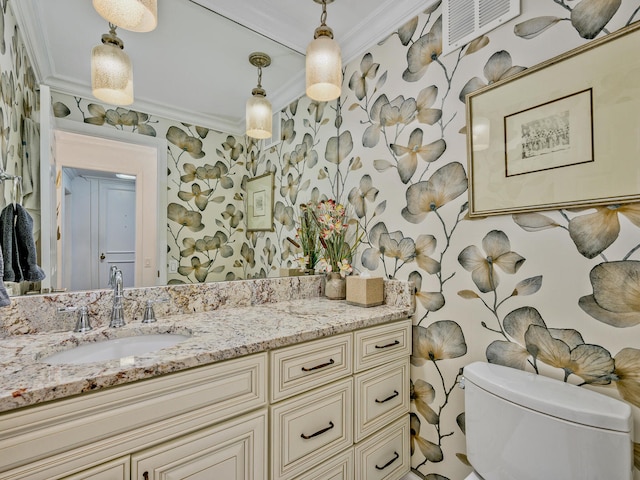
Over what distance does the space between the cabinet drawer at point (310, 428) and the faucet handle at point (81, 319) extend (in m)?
0.73

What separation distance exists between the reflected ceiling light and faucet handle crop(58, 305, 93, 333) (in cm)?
104

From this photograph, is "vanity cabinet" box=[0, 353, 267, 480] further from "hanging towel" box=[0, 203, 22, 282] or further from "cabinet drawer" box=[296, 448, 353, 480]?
"hanging towel" box=[0, 203, 22, 282]

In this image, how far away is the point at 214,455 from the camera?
934mm

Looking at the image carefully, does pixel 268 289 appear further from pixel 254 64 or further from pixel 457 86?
pixel 457 86

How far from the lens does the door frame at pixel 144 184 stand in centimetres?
122

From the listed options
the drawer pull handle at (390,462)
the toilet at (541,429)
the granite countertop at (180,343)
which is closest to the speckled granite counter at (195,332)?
the granite countertop at (180,343)

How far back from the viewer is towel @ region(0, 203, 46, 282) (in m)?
1.04

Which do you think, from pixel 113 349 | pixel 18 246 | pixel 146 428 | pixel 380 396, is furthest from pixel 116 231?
pixel 380 396

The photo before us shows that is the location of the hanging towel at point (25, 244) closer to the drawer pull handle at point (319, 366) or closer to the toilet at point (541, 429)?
the drawer pull handle at point (319, 366)

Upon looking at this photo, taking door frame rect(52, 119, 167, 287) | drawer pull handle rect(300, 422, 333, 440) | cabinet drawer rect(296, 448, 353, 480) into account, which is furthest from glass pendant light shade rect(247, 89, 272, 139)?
cabinet drawer rect(296, 448, 353, 480)

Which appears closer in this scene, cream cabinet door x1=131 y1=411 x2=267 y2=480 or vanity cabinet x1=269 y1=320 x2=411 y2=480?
cream cabinet door x1=131 y1=411 x2=267 y2=480

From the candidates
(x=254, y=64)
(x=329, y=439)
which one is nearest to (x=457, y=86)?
(x=254, y=64)

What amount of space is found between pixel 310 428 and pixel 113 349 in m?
0.75

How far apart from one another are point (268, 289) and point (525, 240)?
117 cm
